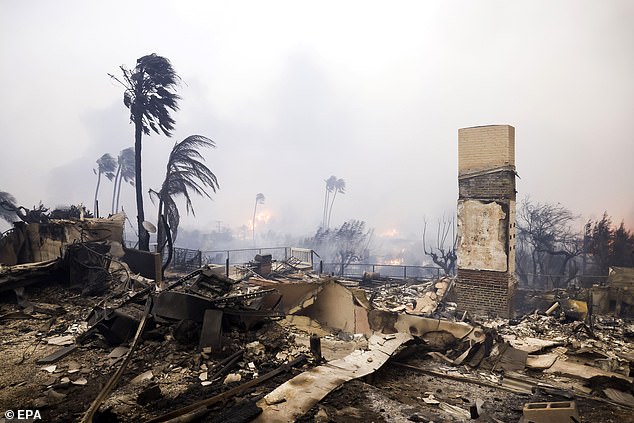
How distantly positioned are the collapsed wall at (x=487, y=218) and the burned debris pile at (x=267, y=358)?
1.20 meters

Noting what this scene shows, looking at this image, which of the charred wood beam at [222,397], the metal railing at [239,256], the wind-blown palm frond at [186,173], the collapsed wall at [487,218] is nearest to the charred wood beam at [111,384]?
the charred wood beam at [222,397]

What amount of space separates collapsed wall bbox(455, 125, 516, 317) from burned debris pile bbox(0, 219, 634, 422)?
3.94 feet

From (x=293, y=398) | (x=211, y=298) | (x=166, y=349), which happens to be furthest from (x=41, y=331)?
(x=293, y=398)

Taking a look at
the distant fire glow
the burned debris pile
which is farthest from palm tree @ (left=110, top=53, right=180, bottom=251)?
the distant fire glow

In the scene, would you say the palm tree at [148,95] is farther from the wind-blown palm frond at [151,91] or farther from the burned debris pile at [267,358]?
the burned debris pile at [267,358]

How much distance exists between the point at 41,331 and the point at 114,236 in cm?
638

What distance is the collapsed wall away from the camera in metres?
10.1

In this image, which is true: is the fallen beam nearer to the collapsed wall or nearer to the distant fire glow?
the collapsed wall

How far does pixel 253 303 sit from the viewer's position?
689 centimetres

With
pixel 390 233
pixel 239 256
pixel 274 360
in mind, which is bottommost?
pixel 239 256

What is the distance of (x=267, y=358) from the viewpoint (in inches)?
221

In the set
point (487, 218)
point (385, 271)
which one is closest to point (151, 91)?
point (487, 218)

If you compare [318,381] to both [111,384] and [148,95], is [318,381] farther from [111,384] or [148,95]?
[148,95]

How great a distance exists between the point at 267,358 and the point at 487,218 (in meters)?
7.86
